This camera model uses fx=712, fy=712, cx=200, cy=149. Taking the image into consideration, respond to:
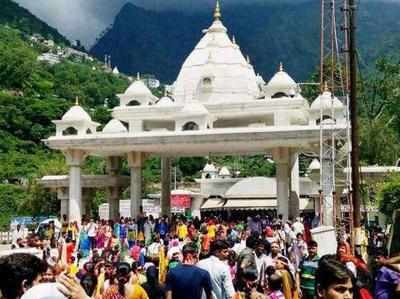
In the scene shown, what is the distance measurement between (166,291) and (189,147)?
19.3 metres

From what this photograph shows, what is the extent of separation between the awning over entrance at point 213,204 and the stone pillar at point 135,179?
1504 cm

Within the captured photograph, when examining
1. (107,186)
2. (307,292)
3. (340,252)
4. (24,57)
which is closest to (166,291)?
(307,292)

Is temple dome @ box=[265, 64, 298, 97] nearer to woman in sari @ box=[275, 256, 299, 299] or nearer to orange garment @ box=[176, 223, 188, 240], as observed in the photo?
orange garment @ box=[176, 223, 188, 240]

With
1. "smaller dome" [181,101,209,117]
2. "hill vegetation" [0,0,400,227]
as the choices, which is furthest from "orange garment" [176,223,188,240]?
"hill vegetation" [0,0,400,227]

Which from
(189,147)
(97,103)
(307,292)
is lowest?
(307,292)

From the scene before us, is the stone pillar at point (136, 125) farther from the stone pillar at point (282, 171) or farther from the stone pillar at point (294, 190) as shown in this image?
the stone pillar at point (294, 190)

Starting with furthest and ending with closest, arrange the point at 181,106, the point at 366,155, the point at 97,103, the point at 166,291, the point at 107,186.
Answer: the point at 97,103, the point at 366,155, the point at 107,186, the point at 181,106, the point at 166,291

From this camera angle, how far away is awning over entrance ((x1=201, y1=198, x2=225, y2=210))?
4153 centimetres

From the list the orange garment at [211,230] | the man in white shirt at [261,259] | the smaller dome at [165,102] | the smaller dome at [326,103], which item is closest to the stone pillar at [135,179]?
the smaller dome at [165,102]

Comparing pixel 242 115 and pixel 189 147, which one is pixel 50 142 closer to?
pixel 189 147

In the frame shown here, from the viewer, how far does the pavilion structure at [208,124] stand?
2362 centimetres

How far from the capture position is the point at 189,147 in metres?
25.5

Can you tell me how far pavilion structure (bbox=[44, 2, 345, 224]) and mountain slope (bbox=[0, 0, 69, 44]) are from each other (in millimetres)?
100446

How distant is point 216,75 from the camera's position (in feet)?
93.6
